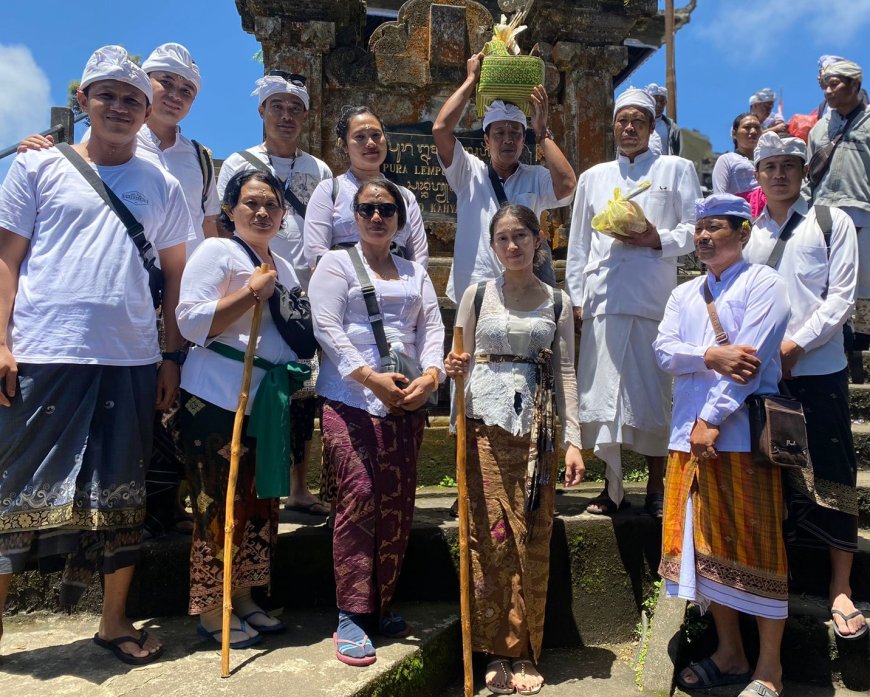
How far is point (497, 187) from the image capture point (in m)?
3.98

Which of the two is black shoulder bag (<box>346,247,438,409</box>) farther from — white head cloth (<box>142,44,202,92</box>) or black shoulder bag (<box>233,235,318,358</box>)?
white head cloth (<box>142,44,202,92</box>)

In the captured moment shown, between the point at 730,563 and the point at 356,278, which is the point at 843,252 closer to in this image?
the point at 730,563

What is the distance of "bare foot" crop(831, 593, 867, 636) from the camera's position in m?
3.29

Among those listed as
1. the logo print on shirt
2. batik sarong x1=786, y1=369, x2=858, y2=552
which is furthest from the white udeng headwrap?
batik sarong x1=786, y1=369, x2=858, y2=552

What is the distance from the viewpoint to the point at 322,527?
3.73 meters

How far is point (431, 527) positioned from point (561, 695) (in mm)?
989

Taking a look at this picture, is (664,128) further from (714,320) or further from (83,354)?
(83,354)

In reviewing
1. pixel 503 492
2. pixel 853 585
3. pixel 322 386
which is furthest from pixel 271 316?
pixel 853 585

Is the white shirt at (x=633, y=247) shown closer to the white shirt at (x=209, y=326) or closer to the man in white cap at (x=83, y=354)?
the white shirt at (x=209, y=326)

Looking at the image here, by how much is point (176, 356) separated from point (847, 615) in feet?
10.4

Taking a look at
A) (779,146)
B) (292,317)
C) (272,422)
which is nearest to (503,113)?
(779,146)

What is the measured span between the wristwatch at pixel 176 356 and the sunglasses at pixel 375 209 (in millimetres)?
988

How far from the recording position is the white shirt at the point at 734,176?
5348mm

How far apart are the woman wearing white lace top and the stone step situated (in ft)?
0.87
